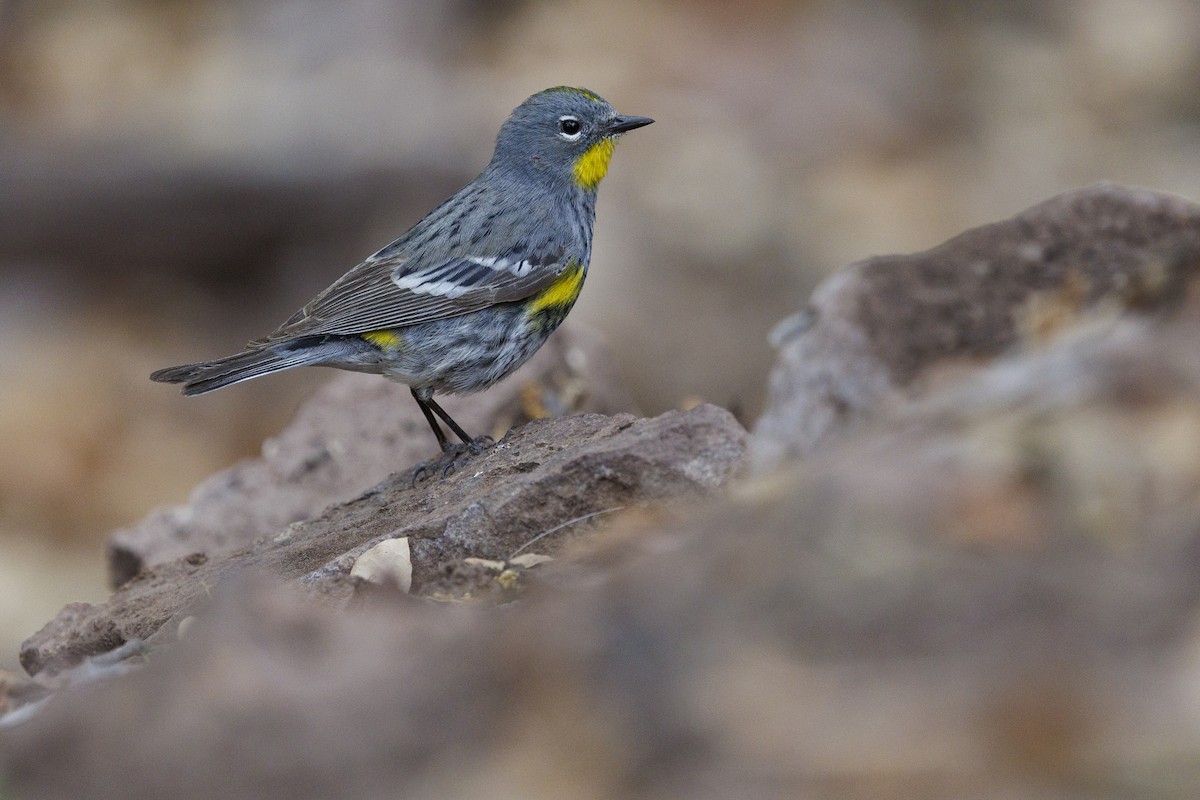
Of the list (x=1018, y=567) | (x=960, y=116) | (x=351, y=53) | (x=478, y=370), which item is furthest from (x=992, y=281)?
(x=960, y=116)

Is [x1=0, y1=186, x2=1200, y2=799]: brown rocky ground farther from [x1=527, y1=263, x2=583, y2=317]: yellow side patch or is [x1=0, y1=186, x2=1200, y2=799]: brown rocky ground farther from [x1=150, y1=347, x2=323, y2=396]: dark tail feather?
[x1=527, y1=263, x2=583, y2=317]: yellow side patch

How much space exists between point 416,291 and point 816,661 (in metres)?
4.68

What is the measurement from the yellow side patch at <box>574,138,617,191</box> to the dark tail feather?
1988 mm

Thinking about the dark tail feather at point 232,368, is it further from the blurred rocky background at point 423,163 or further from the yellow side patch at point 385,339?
the blurred rocky background at point 423,163

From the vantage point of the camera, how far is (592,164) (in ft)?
26.1

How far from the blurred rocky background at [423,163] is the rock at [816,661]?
996 centimetres

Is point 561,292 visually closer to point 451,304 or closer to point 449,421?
point 451,304

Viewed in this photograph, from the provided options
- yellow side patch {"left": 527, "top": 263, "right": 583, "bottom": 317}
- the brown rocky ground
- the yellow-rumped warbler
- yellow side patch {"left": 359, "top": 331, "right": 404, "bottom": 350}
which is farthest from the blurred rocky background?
the brown rocky ground

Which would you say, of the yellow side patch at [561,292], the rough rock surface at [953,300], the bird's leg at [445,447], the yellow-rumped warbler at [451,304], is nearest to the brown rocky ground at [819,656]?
the rough rock surface at [953,300]

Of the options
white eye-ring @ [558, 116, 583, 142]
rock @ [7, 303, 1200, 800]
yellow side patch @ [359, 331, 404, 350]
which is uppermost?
white eye-ring @ [558, 116, 583, 142]

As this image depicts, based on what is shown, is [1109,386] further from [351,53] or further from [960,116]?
[960,116]

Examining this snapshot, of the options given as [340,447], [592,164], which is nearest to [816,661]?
[340,447]

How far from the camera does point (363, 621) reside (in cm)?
319

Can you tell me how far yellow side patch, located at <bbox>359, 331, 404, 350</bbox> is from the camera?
6.89 m
